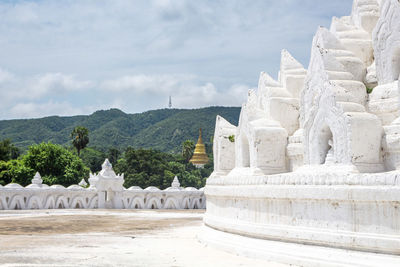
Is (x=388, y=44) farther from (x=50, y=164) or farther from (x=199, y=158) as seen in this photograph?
(x=199, y=158)

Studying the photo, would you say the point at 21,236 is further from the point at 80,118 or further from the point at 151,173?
the point at 80,118

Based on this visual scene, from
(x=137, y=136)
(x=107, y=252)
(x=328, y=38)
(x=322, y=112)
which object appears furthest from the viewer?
(x=137, y=136)

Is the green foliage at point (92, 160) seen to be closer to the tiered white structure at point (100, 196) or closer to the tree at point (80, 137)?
the tree at point (80, 137)

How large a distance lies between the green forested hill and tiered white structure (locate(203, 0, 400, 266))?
124 metres

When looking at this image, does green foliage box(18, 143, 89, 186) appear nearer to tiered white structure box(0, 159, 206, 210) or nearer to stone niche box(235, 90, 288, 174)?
tiered white structure box(0, 159, 206, 210)

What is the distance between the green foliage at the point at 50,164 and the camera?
4022cm

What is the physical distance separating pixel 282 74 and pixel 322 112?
397cm

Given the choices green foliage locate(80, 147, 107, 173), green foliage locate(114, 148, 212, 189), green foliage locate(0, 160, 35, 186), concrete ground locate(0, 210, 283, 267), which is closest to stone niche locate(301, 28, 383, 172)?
concrete ground locate(0, 210, 283, 267)

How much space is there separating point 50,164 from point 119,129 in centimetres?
11621

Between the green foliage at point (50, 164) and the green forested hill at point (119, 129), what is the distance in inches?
3725

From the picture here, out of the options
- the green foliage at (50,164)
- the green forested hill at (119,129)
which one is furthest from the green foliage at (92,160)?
the green forested hill at (119,129)

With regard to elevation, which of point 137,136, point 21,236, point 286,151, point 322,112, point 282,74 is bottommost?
point 21,236

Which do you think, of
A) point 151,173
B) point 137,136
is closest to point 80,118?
point 137,136

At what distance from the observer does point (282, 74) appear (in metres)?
15.8
